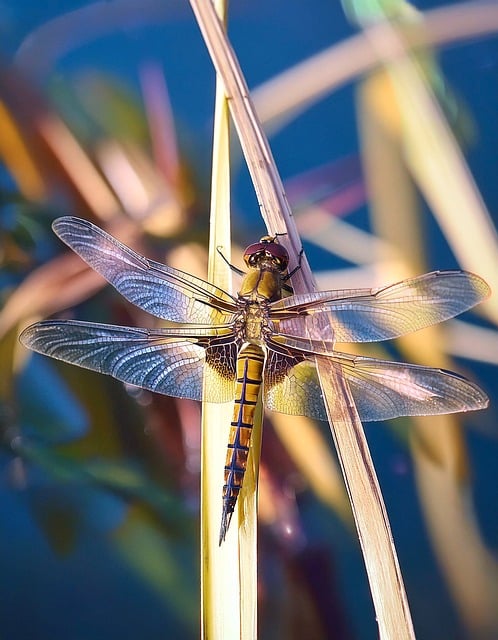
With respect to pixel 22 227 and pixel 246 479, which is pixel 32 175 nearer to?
pixel 22 227

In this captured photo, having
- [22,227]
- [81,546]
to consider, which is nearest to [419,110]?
[22,227]

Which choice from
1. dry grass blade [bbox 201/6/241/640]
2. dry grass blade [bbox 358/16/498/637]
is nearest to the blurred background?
dry grass blade [bbox 358/16/498/637]

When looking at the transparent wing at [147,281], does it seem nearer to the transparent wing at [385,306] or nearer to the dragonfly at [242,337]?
the dragonfly at [242,337]

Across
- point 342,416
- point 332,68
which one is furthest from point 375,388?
point 332,68

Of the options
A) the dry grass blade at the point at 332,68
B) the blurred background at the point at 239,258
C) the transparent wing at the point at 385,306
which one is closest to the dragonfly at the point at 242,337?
the transparent wing at the point at 385,306

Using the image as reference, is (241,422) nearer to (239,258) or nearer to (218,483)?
(218,483)
